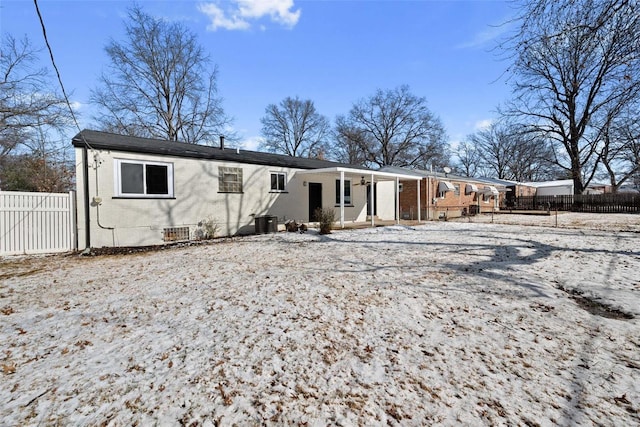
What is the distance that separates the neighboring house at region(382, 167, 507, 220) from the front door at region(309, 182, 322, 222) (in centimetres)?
617

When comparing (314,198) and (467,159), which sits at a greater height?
(467,159)

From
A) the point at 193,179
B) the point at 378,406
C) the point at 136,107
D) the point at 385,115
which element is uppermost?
the point at 385,115

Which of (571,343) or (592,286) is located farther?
(592,286)

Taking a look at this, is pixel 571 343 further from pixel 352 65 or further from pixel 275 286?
pixel 352 65

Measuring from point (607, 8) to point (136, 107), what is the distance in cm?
2845

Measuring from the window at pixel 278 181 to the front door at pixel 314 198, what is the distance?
178cm

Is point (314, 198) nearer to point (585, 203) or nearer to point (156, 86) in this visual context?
point (156, 86)

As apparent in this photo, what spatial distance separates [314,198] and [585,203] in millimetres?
29630

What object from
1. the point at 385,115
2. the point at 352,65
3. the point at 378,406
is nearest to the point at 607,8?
the point at 378,406

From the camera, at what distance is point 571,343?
3348 millimetres

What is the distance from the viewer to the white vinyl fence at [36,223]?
27.6 feet

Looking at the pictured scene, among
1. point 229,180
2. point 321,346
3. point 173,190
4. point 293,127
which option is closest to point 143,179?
point 173,190

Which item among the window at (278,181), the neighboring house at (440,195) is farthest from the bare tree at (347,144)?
the window at (278,181)

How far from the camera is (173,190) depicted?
36.1 feet
